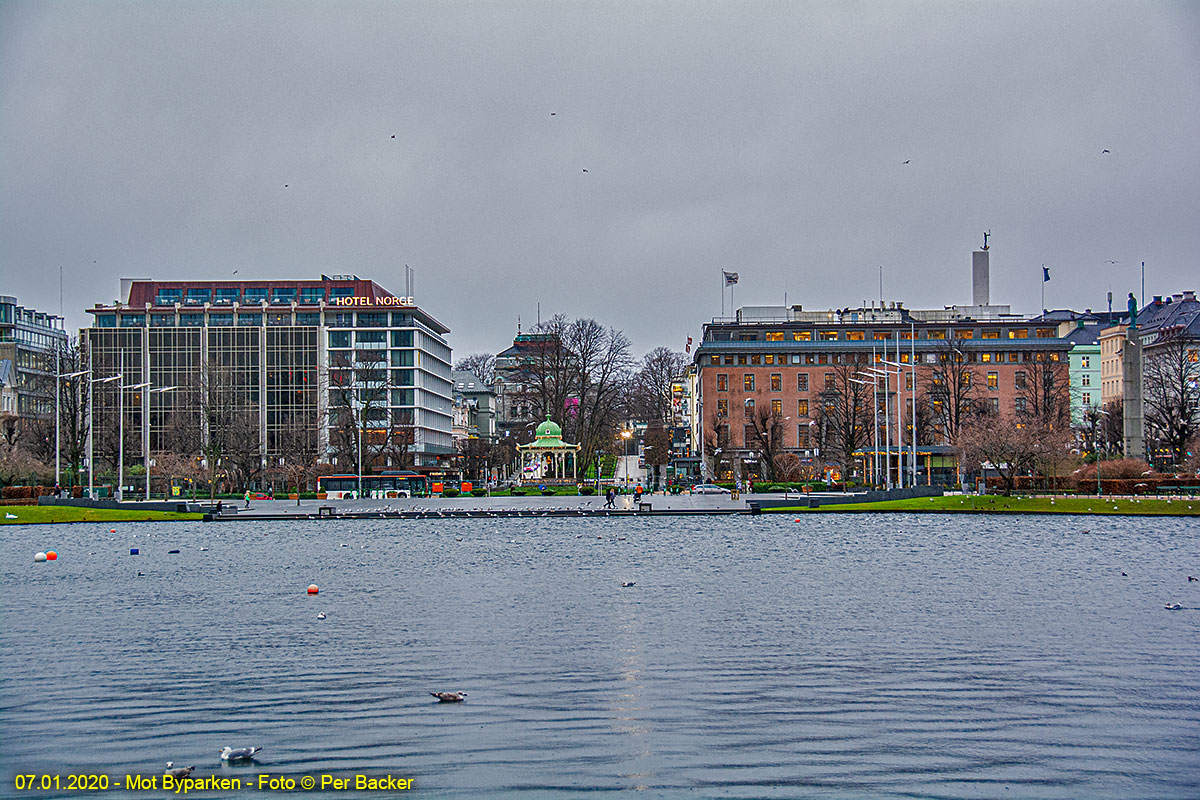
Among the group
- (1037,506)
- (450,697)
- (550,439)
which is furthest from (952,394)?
(450,697)

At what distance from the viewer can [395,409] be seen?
445ft

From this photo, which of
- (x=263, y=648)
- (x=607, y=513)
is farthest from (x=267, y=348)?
(x=263, y=648)

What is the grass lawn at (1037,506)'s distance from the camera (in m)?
55.8

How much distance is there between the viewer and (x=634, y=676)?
618 inches

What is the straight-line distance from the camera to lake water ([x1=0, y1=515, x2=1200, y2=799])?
11461mm

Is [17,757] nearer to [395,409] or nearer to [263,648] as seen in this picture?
[263,648]

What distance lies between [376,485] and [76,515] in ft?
102

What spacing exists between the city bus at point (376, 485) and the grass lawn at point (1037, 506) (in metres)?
38.4

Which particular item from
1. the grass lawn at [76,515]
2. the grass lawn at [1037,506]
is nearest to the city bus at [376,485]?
the grass lawn at [76,515]

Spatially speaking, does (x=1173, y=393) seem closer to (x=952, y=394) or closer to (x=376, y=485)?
(x=952, y=394)

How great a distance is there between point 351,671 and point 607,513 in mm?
44522

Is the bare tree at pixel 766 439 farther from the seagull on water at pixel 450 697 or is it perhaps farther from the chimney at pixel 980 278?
the seagull on water at pixel 450 697

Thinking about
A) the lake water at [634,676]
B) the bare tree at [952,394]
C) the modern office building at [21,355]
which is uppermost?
the modern office building at [21,355]

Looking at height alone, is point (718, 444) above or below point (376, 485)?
above
